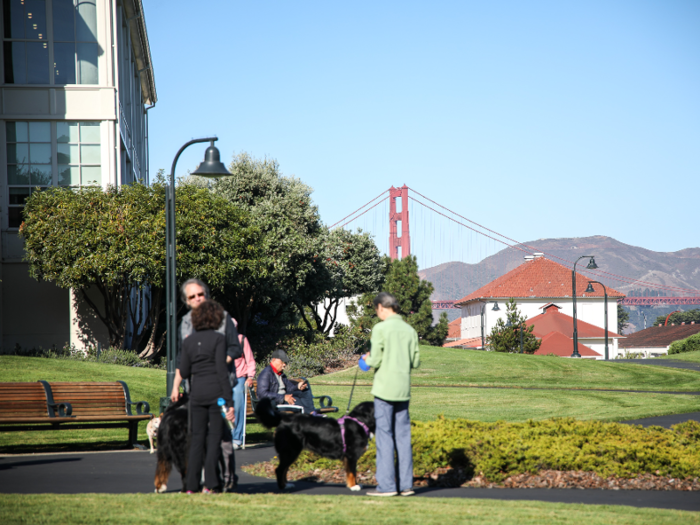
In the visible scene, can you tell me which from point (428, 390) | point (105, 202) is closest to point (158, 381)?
point (105, 202)

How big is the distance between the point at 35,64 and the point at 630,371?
2492 cm

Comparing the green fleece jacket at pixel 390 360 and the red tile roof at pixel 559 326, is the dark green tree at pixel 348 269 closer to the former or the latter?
the green fleece jacket at pixel 390 360

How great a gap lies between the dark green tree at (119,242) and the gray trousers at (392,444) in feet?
45.8

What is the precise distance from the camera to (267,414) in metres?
6.56

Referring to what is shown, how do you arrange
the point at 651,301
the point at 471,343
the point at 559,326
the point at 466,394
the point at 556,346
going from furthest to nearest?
1. the point at 651,301
2. the point at 471,343
3. the point at 559,326
4. the point at 556,346
5. the point at 466,394

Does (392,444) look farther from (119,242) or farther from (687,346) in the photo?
(687,346)

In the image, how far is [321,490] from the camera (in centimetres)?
690

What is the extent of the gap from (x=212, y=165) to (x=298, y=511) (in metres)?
7.11

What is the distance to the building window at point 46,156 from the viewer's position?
70.3 feet

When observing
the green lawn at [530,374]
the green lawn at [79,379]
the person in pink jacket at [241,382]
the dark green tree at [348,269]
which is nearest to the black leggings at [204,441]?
the person in pink jacket at [241,382]

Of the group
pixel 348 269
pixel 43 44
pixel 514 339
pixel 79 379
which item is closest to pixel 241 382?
pixel 79 379

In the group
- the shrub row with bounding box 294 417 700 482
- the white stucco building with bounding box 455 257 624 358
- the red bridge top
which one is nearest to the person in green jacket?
the shrub row with bounding box 294 417 700 482

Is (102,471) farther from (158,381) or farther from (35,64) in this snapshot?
(35,64)

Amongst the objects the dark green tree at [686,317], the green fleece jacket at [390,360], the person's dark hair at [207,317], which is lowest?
the dark green tree at [686,317]
